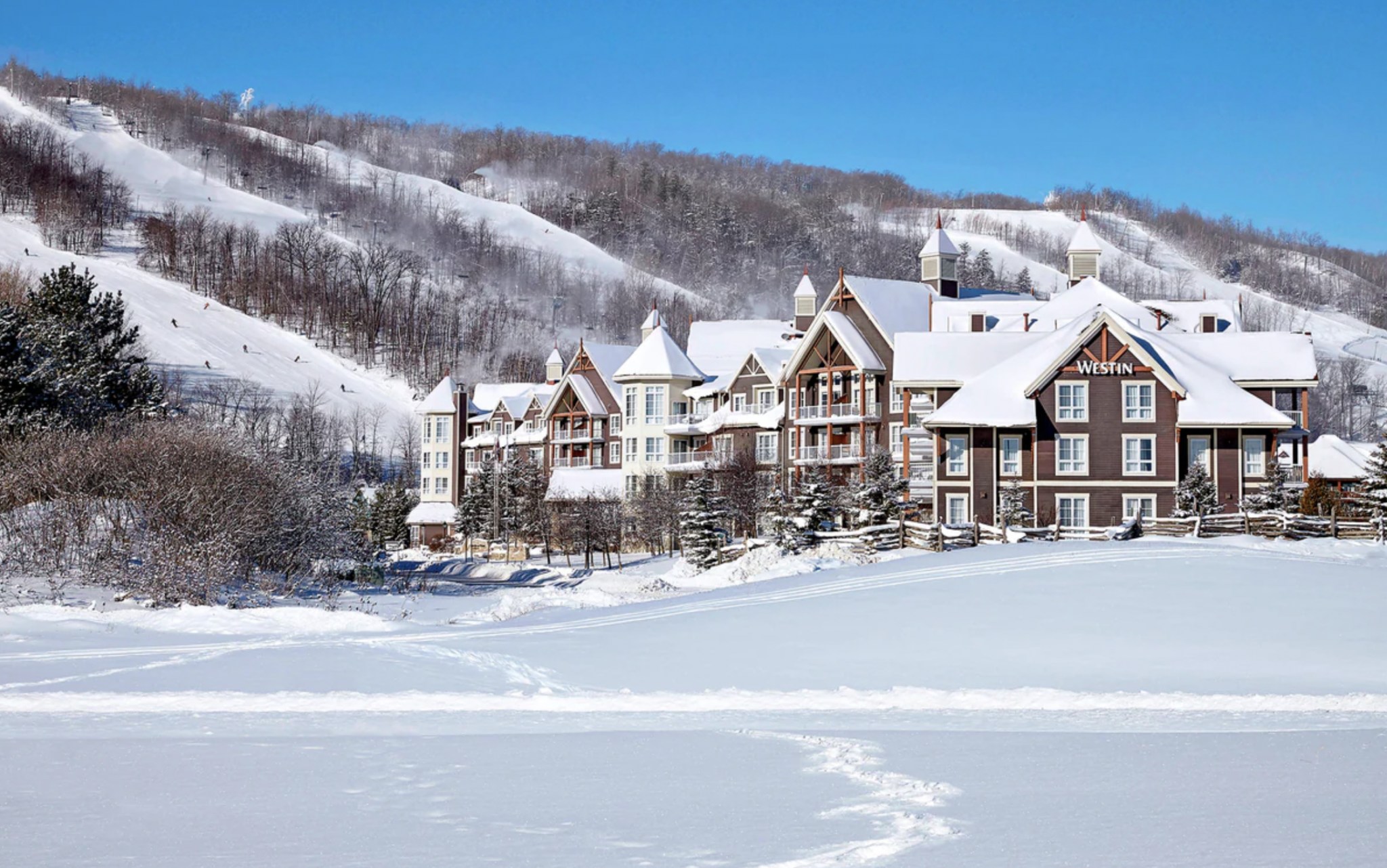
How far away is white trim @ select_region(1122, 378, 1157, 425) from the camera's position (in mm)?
48656

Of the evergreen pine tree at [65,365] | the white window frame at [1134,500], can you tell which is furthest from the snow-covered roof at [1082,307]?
the evergreen pine tree at [65,365]

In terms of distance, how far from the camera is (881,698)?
19.5 m

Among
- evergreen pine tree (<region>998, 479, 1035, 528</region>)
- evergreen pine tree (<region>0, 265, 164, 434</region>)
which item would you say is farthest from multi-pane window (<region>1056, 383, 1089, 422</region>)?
evergreen pine tree (<region>0, 265, 164, 434</region>)

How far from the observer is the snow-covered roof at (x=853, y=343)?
5869 cm

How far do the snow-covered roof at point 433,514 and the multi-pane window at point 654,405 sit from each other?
16.8m

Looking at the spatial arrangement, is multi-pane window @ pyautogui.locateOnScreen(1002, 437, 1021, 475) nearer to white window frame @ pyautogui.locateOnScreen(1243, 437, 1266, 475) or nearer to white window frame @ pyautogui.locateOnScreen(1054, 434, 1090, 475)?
white window frame @ pyautogui.locateOnScreen(1054, 434, 1090, 475)

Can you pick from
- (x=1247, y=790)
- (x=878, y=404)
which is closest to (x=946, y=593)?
(x=1247, y=790)

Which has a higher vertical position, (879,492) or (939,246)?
(939,246)

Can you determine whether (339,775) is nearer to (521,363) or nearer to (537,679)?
(537,679)

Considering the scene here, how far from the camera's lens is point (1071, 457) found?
4903 cm

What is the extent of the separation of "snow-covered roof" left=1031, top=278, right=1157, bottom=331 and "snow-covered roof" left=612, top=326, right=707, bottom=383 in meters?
18.9

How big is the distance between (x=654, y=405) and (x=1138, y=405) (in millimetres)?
29883

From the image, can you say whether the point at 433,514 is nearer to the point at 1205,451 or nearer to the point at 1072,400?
the point at 1072,400

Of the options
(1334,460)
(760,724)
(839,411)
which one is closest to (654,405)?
(839,411)
